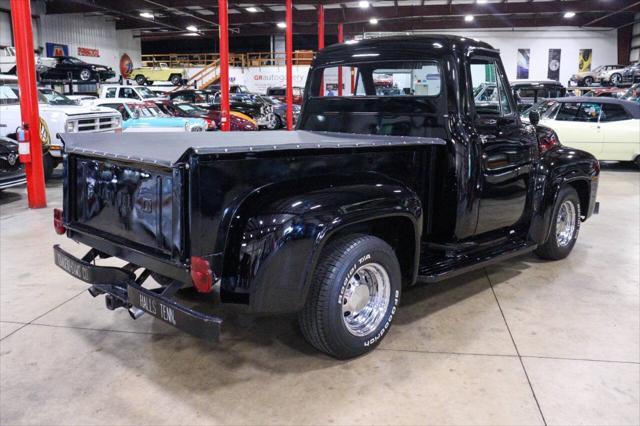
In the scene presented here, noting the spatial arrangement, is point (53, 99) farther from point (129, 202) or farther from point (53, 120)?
point (129, 202)

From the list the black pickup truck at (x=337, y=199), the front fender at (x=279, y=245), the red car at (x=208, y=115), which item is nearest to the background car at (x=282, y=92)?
the red car at (x=208, y=115)

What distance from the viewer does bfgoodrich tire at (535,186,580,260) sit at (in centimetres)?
518

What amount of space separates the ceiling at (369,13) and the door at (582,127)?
11.5m

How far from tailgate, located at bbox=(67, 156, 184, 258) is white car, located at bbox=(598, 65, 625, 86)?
82.2 ft

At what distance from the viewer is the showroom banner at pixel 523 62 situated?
34.2m

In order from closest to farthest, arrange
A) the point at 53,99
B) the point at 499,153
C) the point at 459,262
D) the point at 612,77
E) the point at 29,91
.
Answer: the point at 459,262, the point at 499,153, the point at 29,91, the point at 53,99, the point at 612,77

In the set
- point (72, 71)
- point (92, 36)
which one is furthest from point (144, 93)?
point (92, 36)

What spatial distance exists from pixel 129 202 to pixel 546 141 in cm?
361

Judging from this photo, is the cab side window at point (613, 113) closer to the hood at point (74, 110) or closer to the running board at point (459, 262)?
the running board at point (459, 262)

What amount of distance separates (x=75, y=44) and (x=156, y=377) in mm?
31972

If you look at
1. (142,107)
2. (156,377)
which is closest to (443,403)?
(156,377)

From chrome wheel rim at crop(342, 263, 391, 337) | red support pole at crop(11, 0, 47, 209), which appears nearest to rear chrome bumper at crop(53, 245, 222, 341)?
chrome wheel rim at crop(342, 263, 391, 337)

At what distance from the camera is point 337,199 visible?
299cm

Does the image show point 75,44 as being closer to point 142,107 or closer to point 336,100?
point 142,107
